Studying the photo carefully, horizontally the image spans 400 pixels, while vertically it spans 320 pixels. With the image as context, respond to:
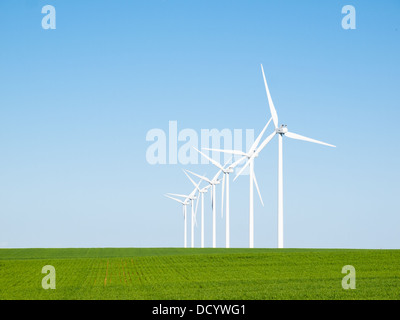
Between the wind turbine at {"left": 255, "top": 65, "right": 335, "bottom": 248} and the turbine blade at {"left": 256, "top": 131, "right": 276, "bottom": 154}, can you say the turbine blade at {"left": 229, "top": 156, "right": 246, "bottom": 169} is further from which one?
the wind turbine at {"left": 255, "top": 65, "right": 335, "bottom": 248}

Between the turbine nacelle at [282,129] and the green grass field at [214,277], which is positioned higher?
the turbine nacelle at [282,129]

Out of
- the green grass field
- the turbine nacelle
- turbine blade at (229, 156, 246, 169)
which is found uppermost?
the turbine nacelle

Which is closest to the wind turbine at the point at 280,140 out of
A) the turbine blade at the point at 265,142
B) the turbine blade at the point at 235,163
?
the turbine blade at the point at 265,142

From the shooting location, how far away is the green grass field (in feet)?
128

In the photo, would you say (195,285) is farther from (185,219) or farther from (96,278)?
(185,219)

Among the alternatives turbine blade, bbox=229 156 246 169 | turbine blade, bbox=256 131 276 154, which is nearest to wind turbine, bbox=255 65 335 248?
turbine blade, bbox=256 131 276 154

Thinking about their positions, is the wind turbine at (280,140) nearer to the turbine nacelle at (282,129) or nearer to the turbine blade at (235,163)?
the turbine nacelle at (282,129)

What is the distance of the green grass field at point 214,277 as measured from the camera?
128 feet
